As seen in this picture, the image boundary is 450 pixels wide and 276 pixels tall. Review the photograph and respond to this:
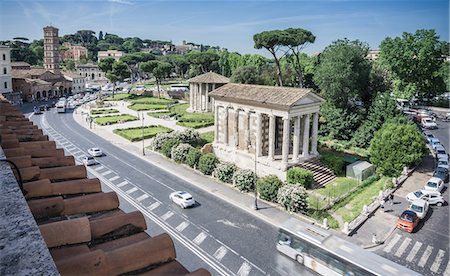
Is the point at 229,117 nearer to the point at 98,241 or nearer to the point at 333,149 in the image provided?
the point at 333,149

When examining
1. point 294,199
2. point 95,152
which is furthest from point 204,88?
point 294,199

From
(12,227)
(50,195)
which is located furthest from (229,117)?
(12,227)

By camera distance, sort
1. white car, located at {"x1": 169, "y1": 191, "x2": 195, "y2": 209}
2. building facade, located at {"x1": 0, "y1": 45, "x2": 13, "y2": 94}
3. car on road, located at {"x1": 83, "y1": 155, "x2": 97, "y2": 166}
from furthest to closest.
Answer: building facade, located at {"x1": 0, "y1": 45, "x2": 13, "y2": 94}
car on road, located at {"x1": 83, "y1": 155, "x2": 97, "y2": 166}
white car, located at {"x1": 169, "y1": 191, "x2": 195, "y2": 209}

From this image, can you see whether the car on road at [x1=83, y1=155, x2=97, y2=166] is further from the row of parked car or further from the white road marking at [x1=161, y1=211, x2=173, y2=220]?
the row of parked car

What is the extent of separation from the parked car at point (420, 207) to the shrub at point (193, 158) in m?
21.3

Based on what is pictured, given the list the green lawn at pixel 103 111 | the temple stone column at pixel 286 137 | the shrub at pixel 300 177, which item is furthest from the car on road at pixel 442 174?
the green lawn at pixel 103 111

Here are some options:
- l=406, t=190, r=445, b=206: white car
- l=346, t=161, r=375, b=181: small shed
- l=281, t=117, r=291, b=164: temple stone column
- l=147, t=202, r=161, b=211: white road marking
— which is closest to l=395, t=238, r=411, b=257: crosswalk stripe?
l=406, t=190, r=445, b=206: white car

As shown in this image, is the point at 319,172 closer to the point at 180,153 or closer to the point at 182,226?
the point at 180,153

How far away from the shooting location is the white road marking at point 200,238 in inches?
958

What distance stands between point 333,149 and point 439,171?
12909 millimetres

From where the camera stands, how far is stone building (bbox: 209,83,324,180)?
34688 mm

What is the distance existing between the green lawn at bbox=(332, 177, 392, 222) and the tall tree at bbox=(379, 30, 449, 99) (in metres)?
36.7

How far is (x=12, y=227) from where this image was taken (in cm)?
415

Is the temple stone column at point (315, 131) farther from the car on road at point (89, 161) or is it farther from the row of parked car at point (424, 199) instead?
the car on road at point (89, 161)
